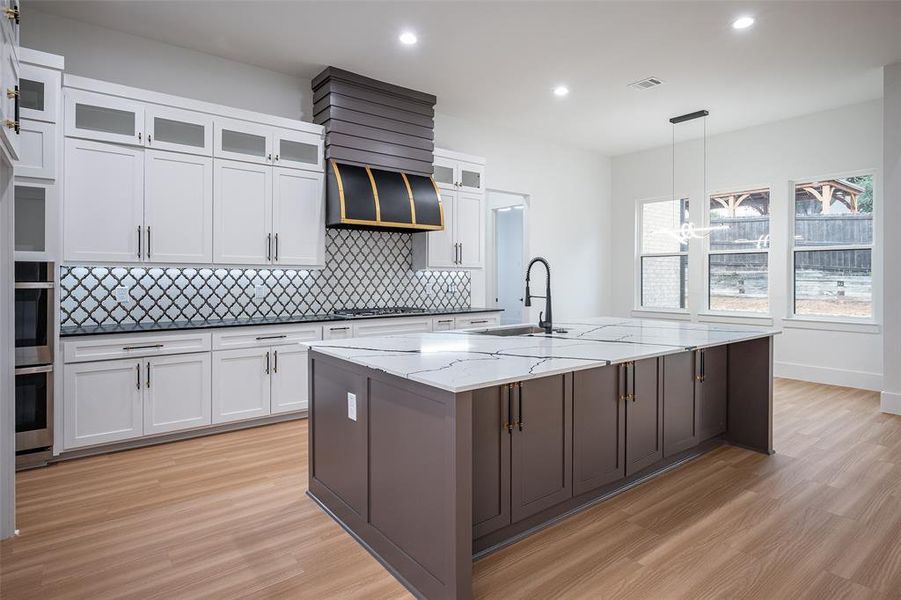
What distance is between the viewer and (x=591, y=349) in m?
2.47

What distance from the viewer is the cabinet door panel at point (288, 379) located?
13.1 feet

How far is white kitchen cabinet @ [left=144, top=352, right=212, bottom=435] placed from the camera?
346 centimetres

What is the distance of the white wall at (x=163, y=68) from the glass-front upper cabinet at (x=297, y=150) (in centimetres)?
42

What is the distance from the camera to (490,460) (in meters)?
2.09

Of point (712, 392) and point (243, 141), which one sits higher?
point (243, 141)

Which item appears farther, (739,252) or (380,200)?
(739,252)

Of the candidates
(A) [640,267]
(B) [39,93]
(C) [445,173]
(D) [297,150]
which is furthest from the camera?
(A) [640,267]

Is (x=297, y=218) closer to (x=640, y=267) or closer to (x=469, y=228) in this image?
(x=469, y=228)

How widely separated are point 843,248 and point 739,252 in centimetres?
107

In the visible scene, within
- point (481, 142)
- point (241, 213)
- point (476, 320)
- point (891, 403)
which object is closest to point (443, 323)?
point (476, 320)

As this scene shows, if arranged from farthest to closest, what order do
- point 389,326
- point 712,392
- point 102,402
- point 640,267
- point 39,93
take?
point 640,267
point 389,326
point 712,392
point 102,402
point 39,93

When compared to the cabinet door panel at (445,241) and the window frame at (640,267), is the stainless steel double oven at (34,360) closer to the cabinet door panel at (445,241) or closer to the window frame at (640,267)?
the cabinet door panel at (445,241)

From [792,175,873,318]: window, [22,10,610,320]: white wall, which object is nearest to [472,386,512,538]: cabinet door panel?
[22,10,610,320]: white wall

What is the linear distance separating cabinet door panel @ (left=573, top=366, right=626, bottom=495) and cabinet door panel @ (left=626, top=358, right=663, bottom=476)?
72 millimetres
